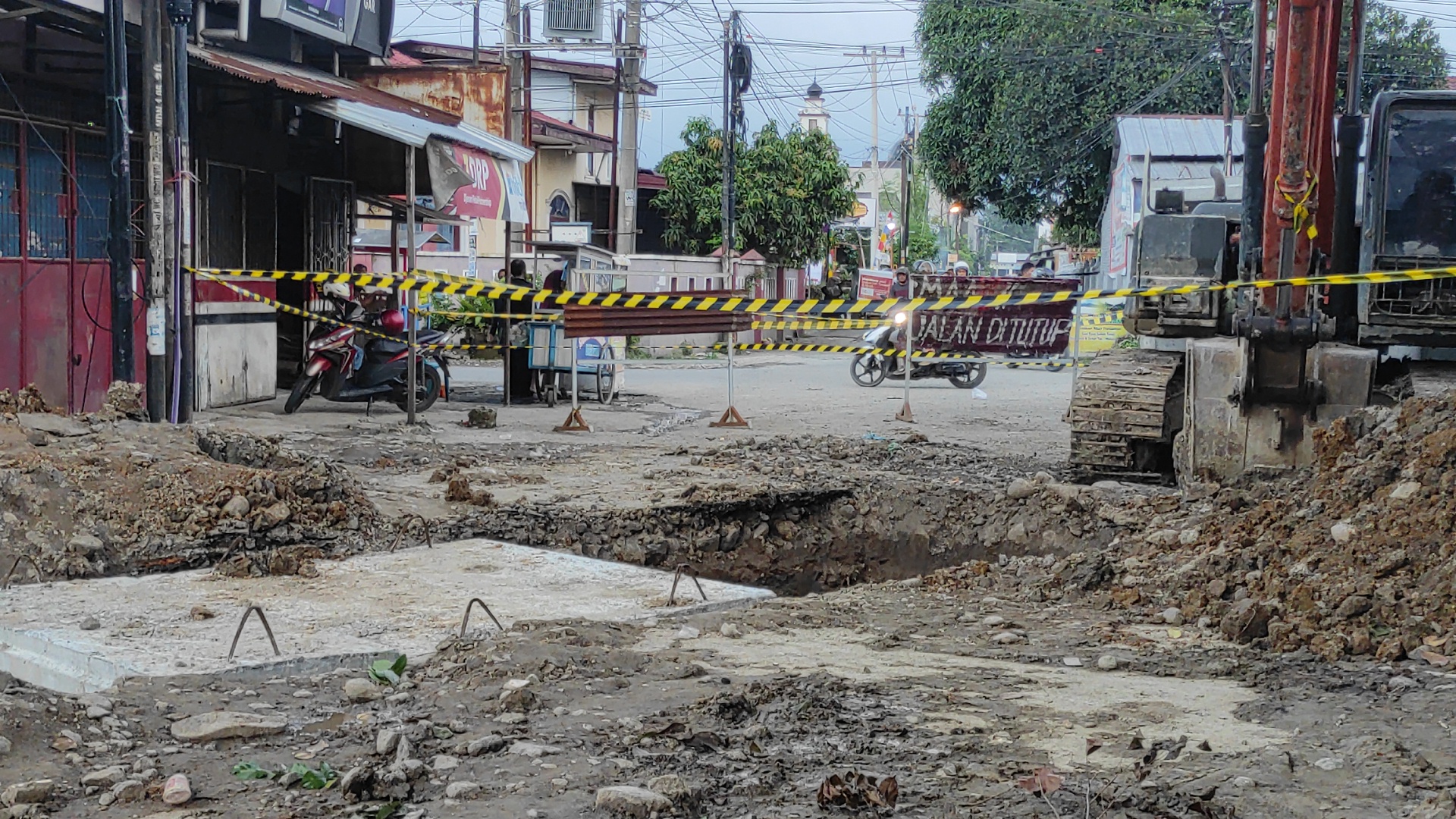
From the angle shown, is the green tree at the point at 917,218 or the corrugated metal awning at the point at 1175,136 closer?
the corrugated metal awning at the point at 1175,136

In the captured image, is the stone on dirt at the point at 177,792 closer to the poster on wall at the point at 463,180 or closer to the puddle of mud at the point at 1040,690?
the puddle of mud at the point at 1040,690

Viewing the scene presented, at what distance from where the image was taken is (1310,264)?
29.2 feet

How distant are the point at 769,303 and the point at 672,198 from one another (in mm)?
24878

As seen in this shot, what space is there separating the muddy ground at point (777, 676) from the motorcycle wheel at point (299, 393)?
14.0ft

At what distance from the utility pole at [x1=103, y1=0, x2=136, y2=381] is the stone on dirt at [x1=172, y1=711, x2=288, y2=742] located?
5961 mm

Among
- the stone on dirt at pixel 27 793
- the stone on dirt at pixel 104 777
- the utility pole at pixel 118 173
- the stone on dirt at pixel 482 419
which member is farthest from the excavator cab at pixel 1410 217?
the utility pole at pixel 118 173

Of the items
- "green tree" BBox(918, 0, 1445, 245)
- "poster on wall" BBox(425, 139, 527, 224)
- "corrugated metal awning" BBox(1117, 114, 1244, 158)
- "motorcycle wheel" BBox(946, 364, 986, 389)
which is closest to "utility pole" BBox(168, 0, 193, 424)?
"poster on wall" BBox(425, 139, 527, 224)

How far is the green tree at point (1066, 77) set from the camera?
3078cm

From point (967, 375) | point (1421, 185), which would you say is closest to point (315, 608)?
point (1421, 185)

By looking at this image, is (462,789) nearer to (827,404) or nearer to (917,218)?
(827,404)

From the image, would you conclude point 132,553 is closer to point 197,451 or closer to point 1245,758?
point 197,451

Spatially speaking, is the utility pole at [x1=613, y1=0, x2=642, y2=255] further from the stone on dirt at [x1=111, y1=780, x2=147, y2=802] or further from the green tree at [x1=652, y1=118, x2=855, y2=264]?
the stone on dirt at [x1=111, y1=780, x2=147, y2=802]

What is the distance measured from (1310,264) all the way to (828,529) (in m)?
3.51

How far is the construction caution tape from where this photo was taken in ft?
28.7
